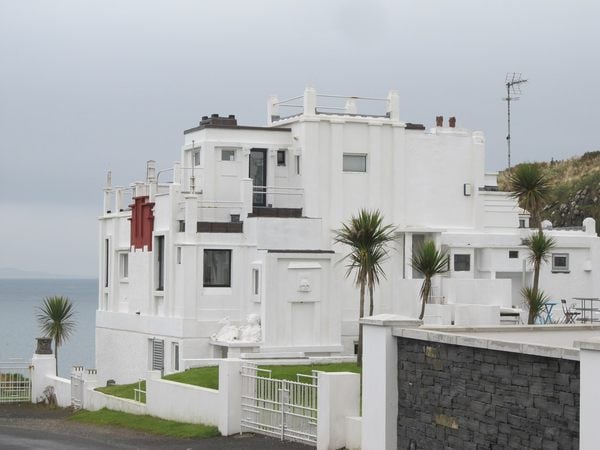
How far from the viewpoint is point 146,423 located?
1275 inches

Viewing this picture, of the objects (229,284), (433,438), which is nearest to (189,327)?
(229,284)

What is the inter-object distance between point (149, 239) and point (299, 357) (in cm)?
952

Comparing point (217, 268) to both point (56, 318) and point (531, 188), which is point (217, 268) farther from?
point (531, 188)

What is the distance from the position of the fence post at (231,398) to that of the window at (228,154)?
61.1 ft

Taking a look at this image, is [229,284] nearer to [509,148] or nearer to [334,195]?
[334,195]

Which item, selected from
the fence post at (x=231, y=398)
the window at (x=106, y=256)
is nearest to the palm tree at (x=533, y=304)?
the fence post at (x=231, y=398)

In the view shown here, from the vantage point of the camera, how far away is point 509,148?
7100cm

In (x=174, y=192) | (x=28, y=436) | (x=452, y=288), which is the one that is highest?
(x=174, y=192)

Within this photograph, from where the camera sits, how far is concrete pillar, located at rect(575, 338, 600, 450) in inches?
666

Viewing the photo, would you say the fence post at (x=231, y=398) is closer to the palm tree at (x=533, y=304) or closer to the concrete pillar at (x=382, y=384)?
the concrete pillar at (x=382, y=384)

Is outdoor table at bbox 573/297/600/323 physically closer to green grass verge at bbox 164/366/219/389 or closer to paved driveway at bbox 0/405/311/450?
green grass verge at bbox 164/366/219/389

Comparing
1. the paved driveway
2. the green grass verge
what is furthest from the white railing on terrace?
the paved driveway

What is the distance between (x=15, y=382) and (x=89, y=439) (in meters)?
12.6

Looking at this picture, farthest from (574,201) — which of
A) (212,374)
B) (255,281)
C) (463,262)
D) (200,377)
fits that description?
(200,377)
